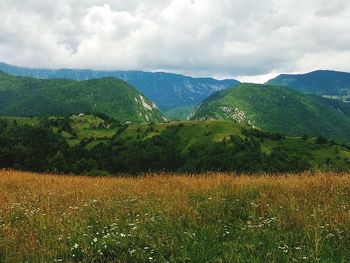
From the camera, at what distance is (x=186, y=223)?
392 inches

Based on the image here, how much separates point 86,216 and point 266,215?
467 centimetres

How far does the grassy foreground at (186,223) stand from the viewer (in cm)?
814

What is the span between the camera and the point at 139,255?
8.09m

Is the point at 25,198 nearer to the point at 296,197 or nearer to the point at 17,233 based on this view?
the point at 17,233

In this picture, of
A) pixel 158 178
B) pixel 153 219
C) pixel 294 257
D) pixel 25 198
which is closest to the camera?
pixel 294 257

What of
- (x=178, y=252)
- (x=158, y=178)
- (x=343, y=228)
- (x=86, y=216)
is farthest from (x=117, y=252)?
(x=158, y=178)

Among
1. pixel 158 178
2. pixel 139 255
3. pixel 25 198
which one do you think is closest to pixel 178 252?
pixel 139 255

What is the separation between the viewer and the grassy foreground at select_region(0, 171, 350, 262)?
814 cm

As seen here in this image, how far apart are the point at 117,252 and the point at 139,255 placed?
2.03 feet

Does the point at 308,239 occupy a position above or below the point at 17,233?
above

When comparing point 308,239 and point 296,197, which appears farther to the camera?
point 296,197

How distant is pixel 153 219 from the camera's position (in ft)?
32.7

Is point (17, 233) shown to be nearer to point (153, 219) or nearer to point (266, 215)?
point (153, 219)

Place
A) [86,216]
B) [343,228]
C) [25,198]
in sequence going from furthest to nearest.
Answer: [25,198] → [86,216] → [343,228]
